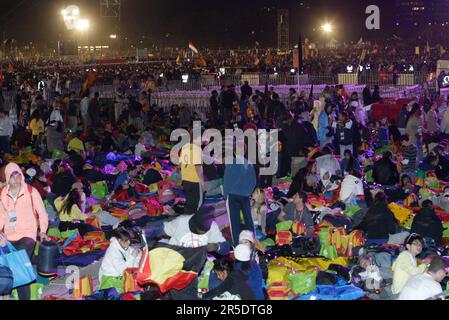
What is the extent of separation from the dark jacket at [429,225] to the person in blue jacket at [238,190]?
6.94ft

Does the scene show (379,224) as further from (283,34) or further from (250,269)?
(283,34)

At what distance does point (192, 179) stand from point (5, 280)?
13.7 ft

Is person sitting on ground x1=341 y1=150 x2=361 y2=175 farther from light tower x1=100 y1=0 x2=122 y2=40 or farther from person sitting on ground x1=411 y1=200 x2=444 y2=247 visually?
light tower x1=100 y1=0 x2=122 y2=40

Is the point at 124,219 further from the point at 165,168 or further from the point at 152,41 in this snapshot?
the point at 152,41

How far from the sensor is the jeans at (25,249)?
7.20 metres

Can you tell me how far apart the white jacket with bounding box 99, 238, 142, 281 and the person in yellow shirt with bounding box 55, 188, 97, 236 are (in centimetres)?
225

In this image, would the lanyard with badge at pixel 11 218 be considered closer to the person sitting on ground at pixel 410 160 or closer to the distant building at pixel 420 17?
the person sitting on ground at pixel 410 160

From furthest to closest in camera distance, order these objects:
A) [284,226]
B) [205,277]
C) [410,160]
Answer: [410,160], [284,226], [205,277]

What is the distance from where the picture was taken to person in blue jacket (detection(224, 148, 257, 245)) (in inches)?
368

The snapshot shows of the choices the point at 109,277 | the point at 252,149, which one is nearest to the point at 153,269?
the point at 109,277

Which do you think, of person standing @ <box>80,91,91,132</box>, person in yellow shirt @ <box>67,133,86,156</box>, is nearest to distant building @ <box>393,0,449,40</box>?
person standing @ <box>80,91,91,132</box>

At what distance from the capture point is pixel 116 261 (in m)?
7.91

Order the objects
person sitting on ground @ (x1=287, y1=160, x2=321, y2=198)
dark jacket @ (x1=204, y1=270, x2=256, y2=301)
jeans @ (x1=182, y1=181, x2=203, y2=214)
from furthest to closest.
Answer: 1. person sitting on ground @ (x1=287, y1=160, x2=321, y2=198)
2. jeans @ (x1=182, y1=181, x2=203, y2=214)
3. dark jacket @ (x1=204, y1=270, x2=256, y2=301)

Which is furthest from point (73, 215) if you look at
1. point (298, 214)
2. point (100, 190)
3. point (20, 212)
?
point (298, 214)
